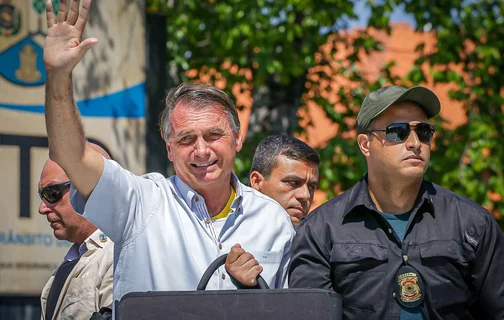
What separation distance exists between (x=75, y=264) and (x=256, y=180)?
1193 mm

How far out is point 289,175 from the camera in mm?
4594

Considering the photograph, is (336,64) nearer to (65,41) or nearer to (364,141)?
(364,141)

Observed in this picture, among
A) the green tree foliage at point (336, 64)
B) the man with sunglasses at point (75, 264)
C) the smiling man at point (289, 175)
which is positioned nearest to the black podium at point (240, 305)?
the man with sunglasses at point (75, 264)

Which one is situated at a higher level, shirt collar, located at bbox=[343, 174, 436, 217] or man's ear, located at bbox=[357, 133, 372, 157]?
man's ear, located at bbox=[357, 133, 372, 157]

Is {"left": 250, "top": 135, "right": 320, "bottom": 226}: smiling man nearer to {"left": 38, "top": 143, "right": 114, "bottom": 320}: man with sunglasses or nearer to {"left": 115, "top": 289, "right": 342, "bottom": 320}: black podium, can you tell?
{"left": 38, "top": 143, "right": 114, "bottom": 320}: man with sunglasses

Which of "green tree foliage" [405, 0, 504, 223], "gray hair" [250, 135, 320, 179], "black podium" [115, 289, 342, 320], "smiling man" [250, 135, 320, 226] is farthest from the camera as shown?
"green tree foliage" [405, 0, 504, 223]

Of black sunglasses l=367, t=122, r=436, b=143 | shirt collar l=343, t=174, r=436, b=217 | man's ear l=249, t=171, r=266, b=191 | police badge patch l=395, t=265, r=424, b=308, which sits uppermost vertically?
black sunglasses l=367, t=122, r=436, b=143

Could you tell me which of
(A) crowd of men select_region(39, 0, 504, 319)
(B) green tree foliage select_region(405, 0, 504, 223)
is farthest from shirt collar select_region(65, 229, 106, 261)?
(B) green tree foliage select_region(405, 0, 504, 223)

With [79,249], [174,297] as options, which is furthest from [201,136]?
[79,249]

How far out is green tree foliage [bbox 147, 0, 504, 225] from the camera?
9.94 m

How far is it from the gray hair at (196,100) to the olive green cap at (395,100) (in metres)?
0.56

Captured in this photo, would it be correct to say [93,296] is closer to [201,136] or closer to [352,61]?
[201,136]

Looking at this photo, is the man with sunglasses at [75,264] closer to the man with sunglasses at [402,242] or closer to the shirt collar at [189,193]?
the shirt collar at [189,193]

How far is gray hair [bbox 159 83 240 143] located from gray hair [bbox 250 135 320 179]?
4.28 feet
